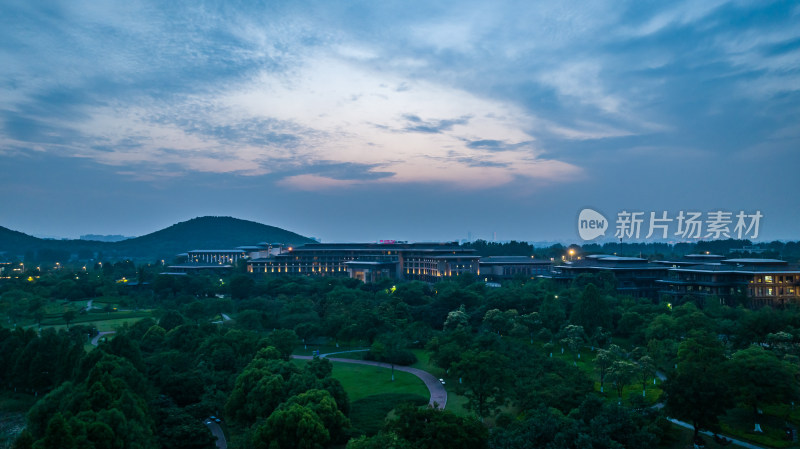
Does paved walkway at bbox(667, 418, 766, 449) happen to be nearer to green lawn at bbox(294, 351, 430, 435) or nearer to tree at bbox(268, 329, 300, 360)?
green lawn at bbox(294, 351, 430, 435)

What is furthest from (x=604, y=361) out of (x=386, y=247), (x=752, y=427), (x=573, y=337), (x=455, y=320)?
(x=386, y=247)

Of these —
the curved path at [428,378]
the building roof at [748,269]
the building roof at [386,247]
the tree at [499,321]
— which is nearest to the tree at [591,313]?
the tree at [499,321]

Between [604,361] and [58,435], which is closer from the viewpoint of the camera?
[58,435]

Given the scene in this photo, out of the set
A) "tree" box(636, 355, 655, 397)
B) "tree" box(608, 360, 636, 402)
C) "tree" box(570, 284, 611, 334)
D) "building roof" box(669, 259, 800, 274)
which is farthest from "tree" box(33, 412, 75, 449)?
"building roof" box(669, 259, 800, 274)

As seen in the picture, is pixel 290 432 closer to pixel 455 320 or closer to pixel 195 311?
pixel 455 320

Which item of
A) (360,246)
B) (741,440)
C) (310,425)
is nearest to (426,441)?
(310,425)

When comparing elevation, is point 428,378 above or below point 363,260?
below

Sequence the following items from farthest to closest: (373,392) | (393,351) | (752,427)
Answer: (393,351)
(373,392)
(752,427)
